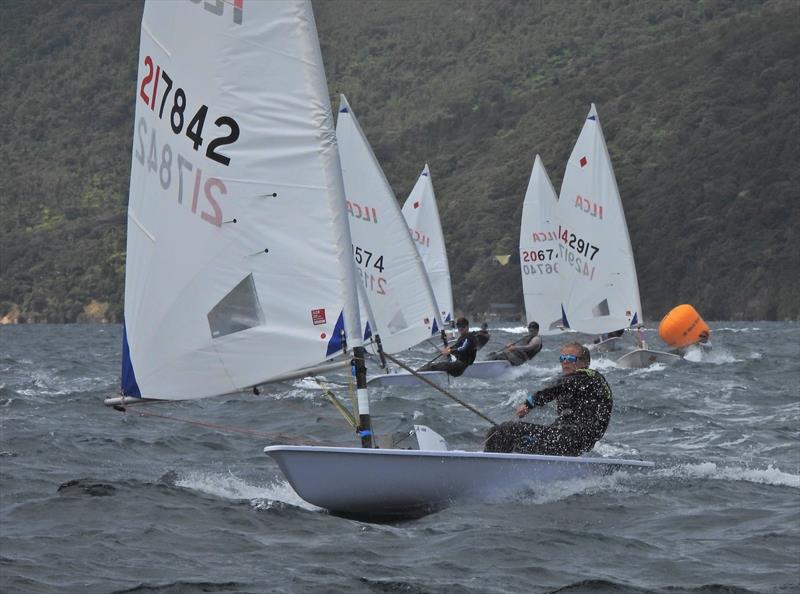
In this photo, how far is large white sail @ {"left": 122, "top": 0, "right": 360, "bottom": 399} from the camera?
9.27 metres

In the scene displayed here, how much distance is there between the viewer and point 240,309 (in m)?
9.52

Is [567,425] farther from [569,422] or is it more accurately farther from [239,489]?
[239,489]

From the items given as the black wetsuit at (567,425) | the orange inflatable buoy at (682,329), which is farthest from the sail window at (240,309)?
the orange inflatable buoy at (682,329)

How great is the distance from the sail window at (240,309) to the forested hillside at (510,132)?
256ft

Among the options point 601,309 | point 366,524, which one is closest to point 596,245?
point 601,309

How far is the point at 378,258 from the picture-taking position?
20.0 meters

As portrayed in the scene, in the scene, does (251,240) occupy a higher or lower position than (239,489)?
higher

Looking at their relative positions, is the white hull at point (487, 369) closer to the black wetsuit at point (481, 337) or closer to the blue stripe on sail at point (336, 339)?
the black wetsuit at point (481, 337)

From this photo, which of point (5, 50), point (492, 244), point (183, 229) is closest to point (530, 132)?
point (492, 244)

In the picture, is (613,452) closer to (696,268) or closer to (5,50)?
(696,268)

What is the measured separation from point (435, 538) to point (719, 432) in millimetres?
6863

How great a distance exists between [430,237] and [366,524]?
64.4 feet

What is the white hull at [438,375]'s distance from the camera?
20781 millimetres

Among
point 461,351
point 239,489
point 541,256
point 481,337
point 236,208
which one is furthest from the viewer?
point 541,256
